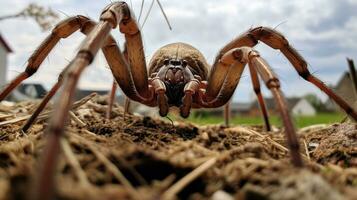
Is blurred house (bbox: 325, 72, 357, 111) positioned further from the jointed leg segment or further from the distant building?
the distant building

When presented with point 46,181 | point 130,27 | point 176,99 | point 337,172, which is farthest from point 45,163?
point 176,99

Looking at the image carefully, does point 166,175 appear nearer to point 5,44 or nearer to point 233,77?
point 233,77

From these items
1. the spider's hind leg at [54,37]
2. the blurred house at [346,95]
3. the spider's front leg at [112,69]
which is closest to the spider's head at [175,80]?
the spider's front leg at [112,69]

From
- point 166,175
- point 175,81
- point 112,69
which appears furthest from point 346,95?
point 166,175

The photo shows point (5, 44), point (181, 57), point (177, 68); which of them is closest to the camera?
point (177, 68)

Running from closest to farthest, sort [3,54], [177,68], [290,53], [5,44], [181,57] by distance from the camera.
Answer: [290,53] < [177,68] < [181,57] < [5,44] < [3,54]

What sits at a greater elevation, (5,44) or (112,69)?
(112,69)

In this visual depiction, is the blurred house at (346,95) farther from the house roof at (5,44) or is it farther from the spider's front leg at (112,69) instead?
the house roof at (5,44)

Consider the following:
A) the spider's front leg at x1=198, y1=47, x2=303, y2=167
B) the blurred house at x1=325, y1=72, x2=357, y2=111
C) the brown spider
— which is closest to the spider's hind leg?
the brown spider
